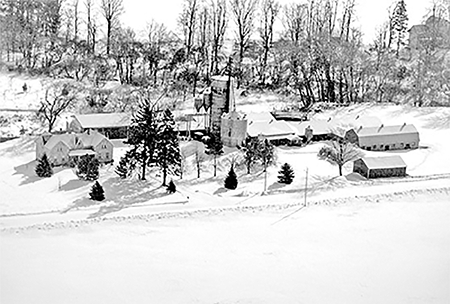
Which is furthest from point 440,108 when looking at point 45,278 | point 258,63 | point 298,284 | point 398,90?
point 45,278

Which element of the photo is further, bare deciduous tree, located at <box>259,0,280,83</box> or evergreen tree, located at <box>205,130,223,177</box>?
bare deciduous tree, located at <box>259,0,280,83</box>

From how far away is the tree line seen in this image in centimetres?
1709

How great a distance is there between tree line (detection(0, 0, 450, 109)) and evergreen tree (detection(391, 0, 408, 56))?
1185 mm

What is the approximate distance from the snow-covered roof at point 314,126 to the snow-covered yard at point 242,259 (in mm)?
3692

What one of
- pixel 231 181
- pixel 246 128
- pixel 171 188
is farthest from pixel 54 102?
pixel 231 181

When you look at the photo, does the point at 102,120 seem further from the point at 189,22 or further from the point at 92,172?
the point at 189,22

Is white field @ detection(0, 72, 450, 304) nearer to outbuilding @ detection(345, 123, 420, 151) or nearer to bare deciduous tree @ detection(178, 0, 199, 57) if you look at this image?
outbuilding @ detection(345, 123, 420, 151)

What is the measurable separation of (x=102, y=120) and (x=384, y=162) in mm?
5657

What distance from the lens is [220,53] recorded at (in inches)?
760

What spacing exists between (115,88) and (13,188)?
659 cm

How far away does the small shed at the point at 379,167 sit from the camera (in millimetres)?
11344

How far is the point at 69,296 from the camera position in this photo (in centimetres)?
694

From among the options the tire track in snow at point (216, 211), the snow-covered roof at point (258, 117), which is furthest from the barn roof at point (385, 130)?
the tire track in snow at point (216, 211)

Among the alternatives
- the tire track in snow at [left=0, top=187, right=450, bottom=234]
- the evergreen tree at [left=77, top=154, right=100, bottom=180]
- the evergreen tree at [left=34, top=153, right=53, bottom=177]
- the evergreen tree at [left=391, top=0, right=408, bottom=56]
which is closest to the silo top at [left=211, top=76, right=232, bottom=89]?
the evergreen tree at [left=77, top=154, right=100, bottom=180]
